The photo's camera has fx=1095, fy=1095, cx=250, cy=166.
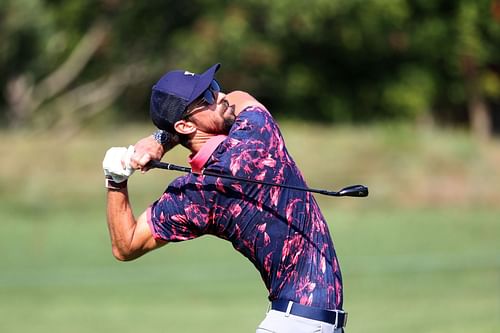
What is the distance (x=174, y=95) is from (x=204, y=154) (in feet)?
1.03

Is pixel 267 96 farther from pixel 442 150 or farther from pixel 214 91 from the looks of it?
pixel 214 91

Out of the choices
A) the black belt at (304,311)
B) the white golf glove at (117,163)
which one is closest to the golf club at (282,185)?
the white golf glove at (117,163)

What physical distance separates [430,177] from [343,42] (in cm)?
1161

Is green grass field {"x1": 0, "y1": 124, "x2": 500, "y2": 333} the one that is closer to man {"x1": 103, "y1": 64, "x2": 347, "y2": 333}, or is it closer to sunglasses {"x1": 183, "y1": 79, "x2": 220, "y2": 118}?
man {"x1": 103, "y1": 64, "x2": 347, "y2": 333}

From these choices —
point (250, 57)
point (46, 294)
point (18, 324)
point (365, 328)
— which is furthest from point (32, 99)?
point (365, 328)

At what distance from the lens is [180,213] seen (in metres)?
5.18

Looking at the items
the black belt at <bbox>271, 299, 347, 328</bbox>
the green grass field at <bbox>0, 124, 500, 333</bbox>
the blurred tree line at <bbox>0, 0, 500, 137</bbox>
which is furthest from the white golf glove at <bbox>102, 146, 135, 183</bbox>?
the blurred tree line at <bbox>0, 0, 500, 137</bbox>

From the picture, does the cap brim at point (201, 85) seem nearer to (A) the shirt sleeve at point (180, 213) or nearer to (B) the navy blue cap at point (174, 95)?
(B) the navy blue cap at point (174, 95)

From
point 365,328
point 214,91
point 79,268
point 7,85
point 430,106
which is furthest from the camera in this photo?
point 430,106

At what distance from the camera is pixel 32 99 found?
119ft

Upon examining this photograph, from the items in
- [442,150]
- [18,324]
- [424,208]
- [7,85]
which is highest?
[7,85]

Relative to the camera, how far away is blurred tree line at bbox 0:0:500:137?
34.3 m

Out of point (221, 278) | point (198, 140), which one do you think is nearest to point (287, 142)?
point (221, 278)

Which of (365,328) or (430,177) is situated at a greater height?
(430,177)
